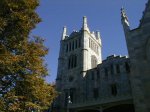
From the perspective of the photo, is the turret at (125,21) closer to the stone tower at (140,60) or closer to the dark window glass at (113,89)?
the stone tower at (140,60)

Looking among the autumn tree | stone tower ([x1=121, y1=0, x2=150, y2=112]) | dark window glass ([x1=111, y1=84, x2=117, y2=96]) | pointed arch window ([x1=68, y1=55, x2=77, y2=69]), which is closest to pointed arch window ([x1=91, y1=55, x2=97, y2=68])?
pointed arch window ([x1=68, y1=55, x2=77, y2=69])

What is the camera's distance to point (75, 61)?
4075 cm

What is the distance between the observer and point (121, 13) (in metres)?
23.6

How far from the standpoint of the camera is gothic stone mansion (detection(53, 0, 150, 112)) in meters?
18.5

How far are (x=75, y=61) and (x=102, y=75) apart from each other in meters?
9.06

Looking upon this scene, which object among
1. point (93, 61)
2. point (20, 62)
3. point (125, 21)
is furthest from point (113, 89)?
point (20, 62)

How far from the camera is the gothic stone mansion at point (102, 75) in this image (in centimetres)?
1847

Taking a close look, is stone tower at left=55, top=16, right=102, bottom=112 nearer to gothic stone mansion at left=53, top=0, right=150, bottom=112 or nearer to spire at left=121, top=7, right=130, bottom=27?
gothic stone mansion at left=53, top=0, right=150, bottom=112

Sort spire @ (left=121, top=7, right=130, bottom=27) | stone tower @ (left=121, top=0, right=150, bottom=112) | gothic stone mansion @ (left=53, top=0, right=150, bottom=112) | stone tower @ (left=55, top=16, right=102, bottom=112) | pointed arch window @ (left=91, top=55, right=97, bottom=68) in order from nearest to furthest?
stone tower @ (left=121, top=0, right=150, bottom=112) → gothic stone mansion @ (left=53, top=0, right=150, bottom=112) → spire @ (left=121, top=7, right=130, bottom=27) → stone tower @ (left=55, top=16, right=102, bottom=112) → pointed arch window @ (left=91, top=55, right=97, bottom=68)

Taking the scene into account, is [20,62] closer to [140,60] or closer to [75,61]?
[140,60]

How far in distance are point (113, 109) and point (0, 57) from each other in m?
20.1

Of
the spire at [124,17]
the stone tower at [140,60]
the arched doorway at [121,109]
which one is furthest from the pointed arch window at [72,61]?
the stone tower at [140,60]

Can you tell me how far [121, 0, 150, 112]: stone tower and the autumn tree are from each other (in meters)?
9.27

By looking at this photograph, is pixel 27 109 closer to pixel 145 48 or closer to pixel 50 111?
pixel 145 48
